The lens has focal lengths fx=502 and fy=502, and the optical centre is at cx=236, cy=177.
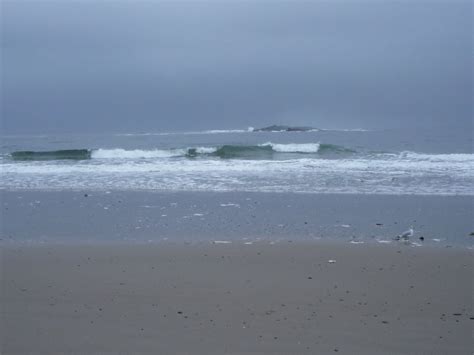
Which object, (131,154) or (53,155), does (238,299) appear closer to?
(131,154)

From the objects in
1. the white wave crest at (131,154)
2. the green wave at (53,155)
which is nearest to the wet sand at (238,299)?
the white wave crest at (131,154)

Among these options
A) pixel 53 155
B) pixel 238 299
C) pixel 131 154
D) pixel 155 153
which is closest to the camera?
pixel 238 299

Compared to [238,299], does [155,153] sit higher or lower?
higher

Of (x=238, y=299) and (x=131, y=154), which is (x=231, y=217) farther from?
(x=131, y=154)

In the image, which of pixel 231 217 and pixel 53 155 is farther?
pixel 53 155

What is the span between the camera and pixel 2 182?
56.7 feet

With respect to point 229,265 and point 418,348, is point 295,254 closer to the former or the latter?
point 229,265

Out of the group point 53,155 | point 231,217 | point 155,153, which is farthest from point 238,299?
point 53,155

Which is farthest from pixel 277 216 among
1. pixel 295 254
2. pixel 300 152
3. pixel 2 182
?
pixel 300 152

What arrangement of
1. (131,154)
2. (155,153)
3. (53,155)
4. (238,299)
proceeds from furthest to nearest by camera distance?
(53,155)
(155,153)
(131,154)
(238,299)

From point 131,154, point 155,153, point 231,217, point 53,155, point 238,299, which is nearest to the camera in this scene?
point 238,299

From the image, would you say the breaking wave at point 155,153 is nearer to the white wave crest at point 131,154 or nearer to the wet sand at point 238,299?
the white wave crest at point 131,154

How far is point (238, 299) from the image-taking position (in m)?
5.61

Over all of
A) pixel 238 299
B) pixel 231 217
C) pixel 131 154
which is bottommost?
pixel 238 299
